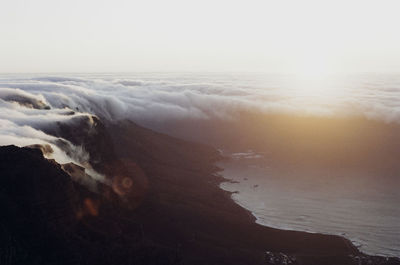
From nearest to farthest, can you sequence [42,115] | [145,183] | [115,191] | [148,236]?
[148,236] → [115,191] → [42,115] → [145,183]

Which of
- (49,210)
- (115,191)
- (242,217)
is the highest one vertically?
(49,210)

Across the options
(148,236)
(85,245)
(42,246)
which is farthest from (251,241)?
(42,246)

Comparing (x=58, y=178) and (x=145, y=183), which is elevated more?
(x=58, y=178)

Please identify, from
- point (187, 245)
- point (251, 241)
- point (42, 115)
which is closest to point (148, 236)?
point (187, 245)

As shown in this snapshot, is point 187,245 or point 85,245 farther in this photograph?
point 187,245

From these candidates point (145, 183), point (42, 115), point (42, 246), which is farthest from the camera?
point (145, 183)

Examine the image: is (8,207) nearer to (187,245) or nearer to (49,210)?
(49,210)
